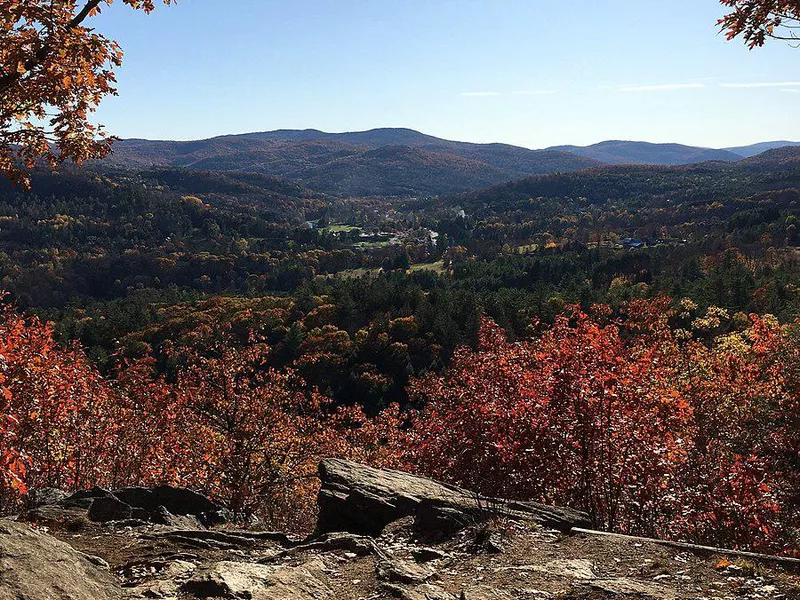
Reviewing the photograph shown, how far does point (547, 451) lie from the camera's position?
16.0 meters

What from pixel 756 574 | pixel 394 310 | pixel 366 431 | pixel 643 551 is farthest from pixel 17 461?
pixel 394 310

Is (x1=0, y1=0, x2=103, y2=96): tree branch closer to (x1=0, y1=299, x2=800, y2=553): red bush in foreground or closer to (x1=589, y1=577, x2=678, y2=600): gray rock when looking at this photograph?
(x1=0, y1=299, x2=800, y2=553): red bush in foreground

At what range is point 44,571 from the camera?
7793 millimetres

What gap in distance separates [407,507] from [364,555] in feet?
7.27

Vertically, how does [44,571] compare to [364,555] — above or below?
above

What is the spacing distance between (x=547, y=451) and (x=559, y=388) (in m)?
1.99

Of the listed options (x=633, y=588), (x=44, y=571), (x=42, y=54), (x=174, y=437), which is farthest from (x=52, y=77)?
(x=174, y=437)

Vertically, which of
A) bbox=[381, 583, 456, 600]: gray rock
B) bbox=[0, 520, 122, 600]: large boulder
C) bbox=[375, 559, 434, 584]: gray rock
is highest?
bbox=[0, 520, 122, 600]: large boulder

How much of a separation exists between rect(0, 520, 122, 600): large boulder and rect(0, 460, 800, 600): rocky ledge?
3cm

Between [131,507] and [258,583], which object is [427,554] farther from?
[131,507]

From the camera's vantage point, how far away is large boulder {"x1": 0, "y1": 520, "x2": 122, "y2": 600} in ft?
23.9

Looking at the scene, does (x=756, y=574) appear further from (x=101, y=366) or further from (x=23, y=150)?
(x=101, y=366)

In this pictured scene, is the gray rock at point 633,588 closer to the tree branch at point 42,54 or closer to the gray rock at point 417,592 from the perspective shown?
the gray rock at point 417,592

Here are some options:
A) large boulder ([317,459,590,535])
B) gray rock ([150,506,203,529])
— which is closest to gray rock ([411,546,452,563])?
large boulder ([317,459,590,535])
